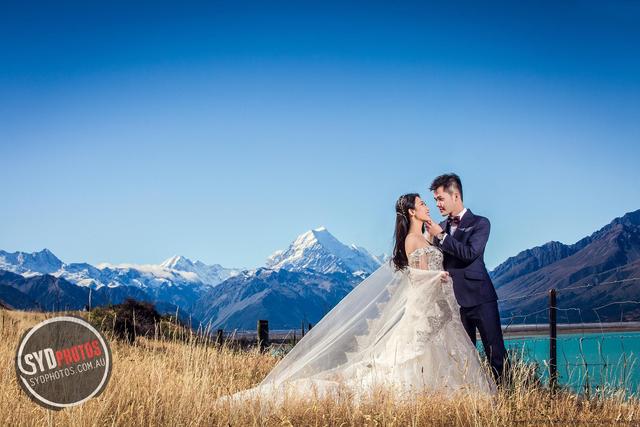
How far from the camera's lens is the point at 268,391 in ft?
25.6

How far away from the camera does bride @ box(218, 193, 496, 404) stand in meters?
7.70

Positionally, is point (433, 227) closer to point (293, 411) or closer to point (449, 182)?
point (449, 182)

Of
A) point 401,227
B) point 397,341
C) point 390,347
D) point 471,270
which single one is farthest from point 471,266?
point 390,347

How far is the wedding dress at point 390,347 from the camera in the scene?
7.68 m

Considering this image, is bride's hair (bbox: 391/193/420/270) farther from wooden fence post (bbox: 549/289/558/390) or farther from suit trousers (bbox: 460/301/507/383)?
wooden fence post (bbox: 549/289/558/390)

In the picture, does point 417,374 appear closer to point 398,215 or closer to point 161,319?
point 398,215

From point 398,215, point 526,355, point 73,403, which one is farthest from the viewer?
point 526,355

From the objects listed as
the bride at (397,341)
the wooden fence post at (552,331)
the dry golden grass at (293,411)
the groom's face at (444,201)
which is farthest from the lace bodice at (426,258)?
the wooden fence post at (552,331)

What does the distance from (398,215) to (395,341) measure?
1536 millimetres

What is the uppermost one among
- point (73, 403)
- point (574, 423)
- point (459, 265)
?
point (459, 265)

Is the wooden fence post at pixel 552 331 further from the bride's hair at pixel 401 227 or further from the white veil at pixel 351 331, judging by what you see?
the bride's hair at pixel 401 227

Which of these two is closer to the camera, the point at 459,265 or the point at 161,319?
the point at 459,265

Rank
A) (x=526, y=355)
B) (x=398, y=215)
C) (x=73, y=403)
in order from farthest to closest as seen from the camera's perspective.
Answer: (x=526, y=355) → (x=398, y=215) → (x=73, y=403)

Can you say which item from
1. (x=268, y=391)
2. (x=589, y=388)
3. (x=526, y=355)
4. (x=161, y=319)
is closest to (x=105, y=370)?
(x=268, y=391)
